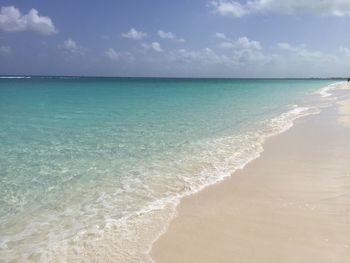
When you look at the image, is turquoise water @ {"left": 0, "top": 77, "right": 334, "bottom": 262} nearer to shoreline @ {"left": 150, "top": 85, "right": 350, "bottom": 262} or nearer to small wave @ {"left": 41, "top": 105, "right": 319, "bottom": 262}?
small wave @ {"left": 41, "top": 105, "right": 319, "bottom": 262}

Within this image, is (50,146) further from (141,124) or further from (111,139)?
(141,124)

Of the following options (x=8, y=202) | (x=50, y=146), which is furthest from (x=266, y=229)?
(x=50, y=146)

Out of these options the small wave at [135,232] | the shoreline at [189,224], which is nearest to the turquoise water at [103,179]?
the small wave at [135,232]

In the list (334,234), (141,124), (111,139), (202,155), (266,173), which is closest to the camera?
(334,234)

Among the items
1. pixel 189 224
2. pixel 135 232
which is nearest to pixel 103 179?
pixel 135 232

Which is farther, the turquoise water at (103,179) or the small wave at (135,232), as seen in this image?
the turquoise water at (103,179)

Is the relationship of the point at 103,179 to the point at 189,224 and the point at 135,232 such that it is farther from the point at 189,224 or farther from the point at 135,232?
the point at 189,224

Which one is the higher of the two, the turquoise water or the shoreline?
the shoreline

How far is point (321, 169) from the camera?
789 centimetres

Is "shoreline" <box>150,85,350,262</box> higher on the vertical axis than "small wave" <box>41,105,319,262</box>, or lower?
higher

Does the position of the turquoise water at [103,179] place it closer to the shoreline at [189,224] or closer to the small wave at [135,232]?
the small wave at [135,232]

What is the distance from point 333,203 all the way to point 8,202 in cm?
559

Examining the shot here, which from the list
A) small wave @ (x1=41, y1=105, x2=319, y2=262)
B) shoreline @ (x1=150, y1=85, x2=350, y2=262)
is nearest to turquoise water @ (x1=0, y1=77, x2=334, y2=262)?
small wave @ (x1=41, y1=105, x2=319, y2=262)

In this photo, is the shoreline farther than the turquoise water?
No
